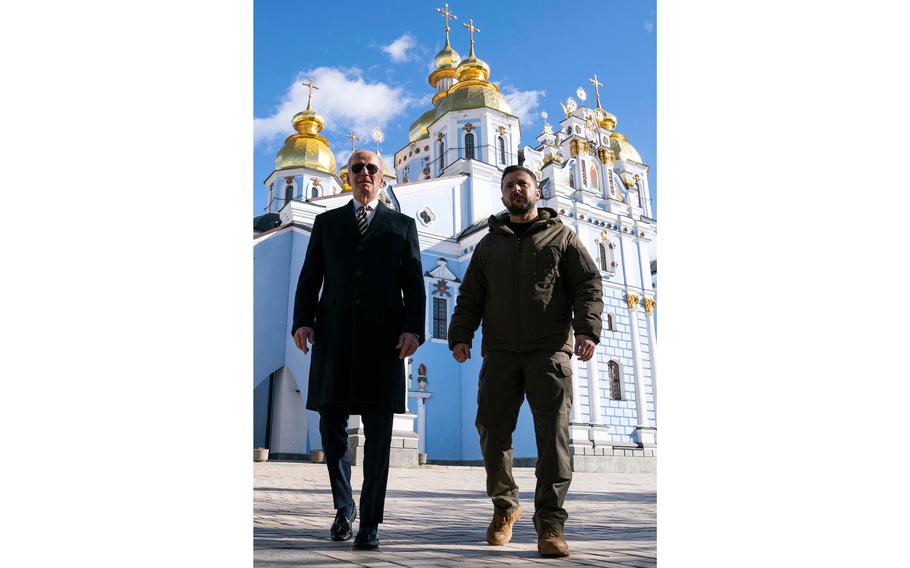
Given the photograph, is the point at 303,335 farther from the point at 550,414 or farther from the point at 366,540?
the point at 550,414

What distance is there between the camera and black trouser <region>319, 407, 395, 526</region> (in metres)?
2.22

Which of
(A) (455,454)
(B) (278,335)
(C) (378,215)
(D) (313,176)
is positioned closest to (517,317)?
(C) (378,215)

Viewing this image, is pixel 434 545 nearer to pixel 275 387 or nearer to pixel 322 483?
pixel 322 483

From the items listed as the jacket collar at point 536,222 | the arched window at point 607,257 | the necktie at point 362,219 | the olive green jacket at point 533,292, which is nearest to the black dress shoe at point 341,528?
the olive green jacket at point 533,292

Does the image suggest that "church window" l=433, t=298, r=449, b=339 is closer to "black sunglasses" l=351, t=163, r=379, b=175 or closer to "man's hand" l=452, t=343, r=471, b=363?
"man's hand" l=452, t=343, r=471, b=363

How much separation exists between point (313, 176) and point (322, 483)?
15.5 metres

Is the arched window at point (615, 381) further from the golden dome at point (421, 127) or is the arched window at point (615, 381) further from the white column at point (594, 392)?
the golden dome at point (421, 127)

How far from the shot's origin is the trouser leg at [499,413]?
2.36m

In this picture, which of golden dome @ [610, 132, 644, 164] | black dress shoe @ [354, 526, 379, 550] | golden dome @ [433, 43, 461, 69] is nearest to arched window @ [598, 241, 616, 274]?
golden dome @ [610, 132, 644, 164]

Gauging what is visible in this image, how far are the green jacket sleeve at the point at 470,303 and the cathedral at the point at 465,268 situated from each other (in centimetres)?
781

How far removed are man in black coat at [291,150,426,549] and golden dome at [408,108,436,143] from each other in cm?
1898

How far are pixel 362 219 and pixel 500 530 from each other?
108 centimetres
